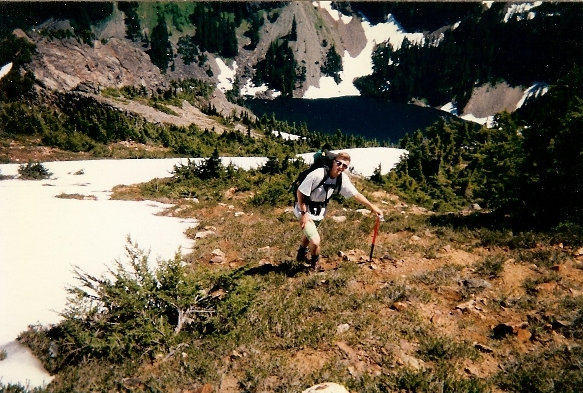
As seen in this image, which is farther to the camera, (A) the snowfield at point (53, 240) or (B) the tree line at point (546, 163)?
(B) the tree line at point (546, 163)

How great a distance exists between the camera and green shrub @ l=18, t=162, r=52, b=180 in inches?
577

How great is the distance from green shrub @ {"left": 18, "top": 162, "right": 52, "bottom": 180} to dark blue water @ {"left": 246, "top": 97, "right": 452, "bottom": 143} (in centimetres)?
7833

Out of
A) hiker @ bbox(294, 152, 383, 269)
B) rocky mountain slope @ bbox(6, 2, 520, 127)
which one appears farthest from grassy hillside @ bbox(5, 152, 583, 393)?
rocky mountain slope @ bbox(6, 2, 520, 127)

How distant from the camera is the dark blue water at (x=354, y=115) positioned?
96.9 m

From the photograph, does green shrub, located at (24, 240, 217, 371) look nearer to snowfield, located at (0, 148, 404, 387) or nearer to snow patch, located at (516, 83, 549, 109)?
snowfield, located at (0, 148, 404, 387)

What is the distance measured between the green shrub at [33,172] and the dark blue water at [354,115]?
78.3 meters

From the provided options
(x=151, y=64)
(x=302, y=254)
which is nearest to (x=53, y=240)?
(x=302, y=254)

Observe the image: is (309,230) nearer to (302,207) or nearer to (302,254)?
(302,207)

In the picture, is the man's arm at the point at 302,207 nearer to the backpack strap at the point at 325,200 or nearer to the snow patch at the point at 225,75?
the backpack strap at the point at 325,200

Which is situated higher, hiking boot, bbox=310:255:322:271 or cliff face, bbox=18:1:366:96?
cliff face, bbox=18:1:366:96

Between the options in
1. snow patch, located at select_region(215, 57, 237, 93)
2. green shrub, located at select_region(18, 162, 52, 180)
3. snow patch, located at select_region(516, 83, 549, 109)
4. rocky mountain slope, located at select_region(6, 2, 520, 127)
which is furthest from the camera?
snow patch, located at select_region(215, 57, 237, 93)

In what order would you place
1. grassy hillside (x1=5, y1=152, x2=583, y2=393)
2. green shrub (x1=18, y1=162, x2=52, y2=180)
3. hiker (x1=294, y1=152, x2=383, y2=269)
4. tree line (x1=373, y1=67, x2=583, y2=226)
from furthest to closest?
green shrub (x1=18, y1=162, x2=52, y2=180) → tree line (x1=373, y1=67, x2=583, y2=226) → hiker (x1=294, y1=152, x2=383, y2=269) → grassy hillside (x1=5, y1=152, x2=583, y2=393)

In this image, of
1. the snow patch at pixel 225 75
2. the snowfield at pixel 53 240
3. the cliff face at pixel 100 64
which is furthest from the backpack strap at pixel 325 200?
the snow patch at pixel 225 75

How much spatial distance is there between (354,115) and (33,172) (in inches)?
4391
